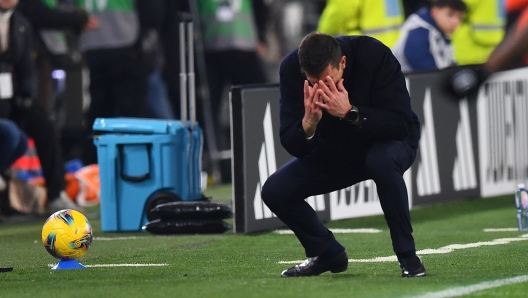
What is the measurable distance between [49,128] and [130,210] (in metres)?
2.21

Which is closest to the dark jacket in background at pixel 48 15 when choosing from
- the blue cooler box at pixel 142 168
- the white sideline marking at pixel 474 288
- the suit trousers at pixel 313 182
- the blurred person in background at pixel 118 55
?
the blurred person in background at pixel 118 55

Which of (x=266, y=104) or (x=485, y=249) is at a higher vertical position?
(x=266, y=104)

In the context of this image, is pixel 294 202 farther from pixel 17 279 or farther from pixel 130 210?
pixel 130 210

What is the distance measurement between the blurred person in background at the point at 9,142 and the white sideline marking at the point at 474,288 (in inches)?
258

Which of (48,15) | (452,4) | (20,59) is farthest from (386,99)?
(452,4)

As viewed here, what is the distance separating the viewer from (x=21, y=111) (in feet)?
43.9

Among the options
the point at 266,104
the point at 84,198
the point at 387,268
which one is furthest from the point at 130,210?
the point at 387,268

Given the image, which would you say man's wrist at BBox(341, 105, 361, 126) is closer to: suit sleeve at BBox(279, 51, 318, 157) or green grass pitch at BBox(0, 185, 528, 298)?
suit sleeve at BBox(279, 51, 318, 157)

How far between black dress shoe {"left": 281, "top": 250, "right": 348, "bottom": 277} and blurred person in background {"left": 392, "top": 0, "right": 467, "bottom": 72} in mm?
7413

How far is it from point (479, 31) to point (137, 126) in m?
5.79

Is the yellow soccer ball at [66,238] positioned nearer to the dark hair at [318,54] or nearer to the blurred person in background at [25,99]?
the dark hair at [318,54]

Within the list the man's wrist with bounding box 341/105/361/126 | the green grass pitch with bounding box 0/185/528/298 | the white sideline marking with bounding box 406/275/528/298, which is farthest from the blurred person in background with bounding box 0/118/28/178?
the white sideline marking with bounding box 406/275/528/298

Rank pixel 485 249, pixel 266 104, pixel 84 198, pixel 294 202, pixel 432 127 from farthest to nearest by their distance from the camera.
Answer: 1. pixel 84 198
2. pixel 432 127
3. pixel 266 104
4. pixel 485 249
5. pixel 294 202

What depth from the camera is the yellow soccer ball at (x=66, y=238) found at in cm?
837
